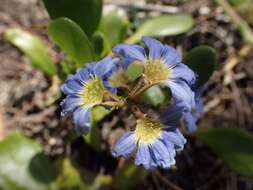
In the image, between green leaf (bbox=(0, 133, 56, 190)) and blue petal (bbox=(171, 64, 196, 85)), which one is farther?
green leaf (bbox=(0, 133, 56, 190))

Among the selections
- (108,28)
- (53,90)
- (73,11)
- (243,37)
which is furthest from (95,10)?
(243,37)

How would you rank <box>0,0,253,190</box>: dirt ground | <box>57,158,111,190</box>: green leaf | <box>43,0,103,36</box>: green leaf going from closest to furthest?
<box>43,0,103,36</box>: green leaf < <box>57,158,111,190</box>: green leaf < <box>0,0,253,190</box>: dirt ground

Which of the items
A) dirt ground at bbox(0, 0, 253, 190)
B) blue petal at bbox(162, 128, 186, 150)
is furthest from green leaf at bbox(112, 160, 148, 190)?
blue petal at bbox(162, 128, 186, 150)

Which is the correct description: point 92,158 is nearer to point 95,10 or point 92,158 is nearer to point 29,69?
point 29,69

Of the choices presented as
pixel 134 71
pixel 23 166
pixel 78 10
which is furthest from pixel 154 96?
pixel 23 166

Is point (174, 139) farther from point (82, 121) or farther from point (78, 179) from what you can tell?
point (78, 179)

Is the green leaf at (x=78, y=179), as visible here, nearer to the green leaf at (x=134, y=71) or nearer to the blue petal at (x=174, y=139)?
the green leaf at (x=134, y=71)

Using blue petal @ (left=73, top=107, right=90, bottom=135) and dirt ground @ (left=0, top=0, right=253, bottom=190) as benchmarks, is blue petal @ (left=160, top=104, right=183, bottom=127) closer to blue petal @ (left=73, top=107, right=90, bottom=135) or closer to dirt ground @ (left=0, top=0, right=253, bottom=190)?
blue petal @ (left=73, top=107, right=90, bottom=135)
